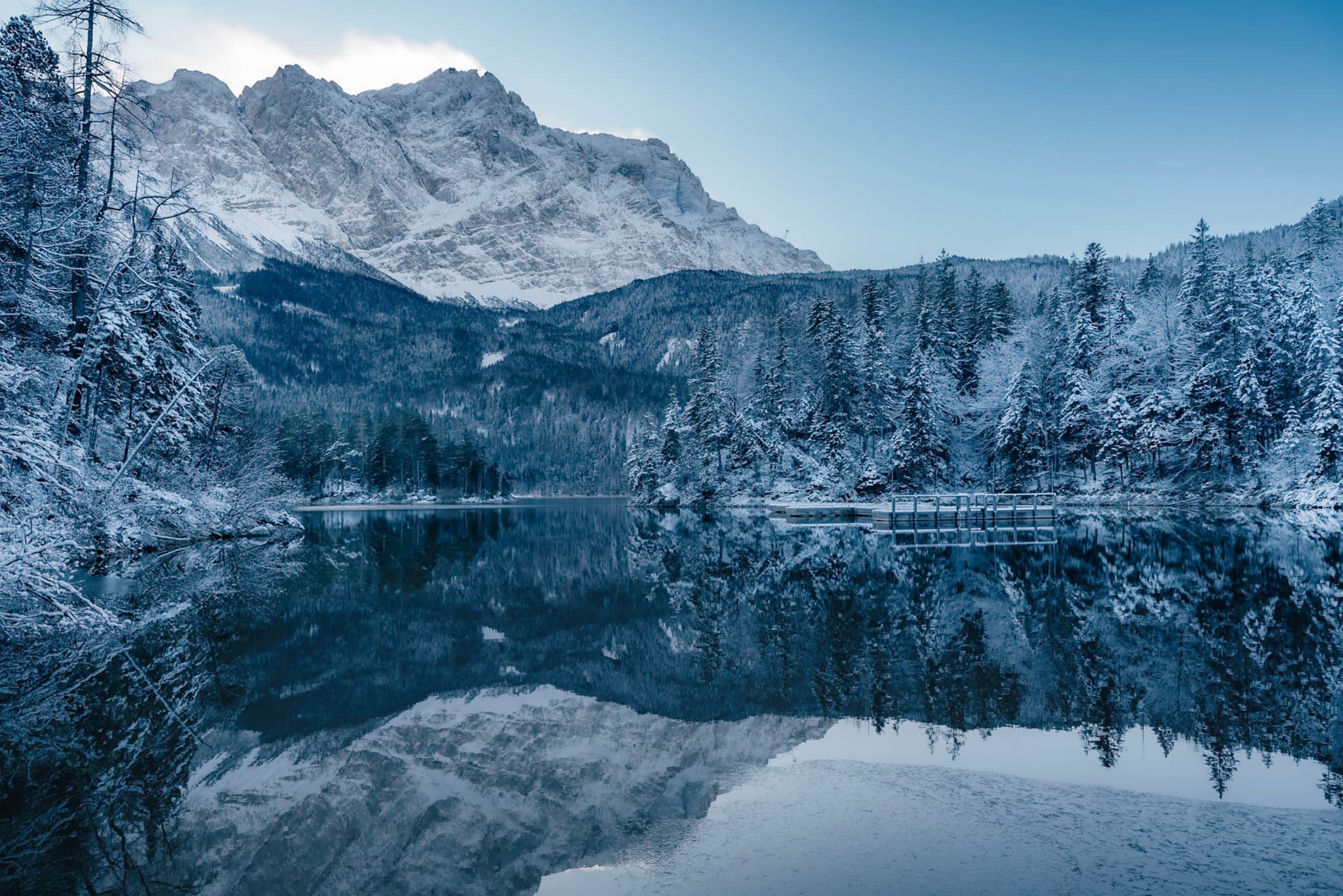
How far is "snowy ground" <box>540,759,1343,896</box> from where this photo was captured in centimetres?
666

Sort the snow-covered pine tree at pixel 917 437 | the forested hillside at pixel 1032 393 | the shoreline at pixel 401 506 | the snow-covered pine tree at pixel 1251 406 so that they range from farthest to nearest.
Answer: the shoreline at pixel 401 506
the snow-covered pine tree at pixel 917 437
the forested hillside at pixel 1032 393
the snow-covered pine tree at pixel 1251 406

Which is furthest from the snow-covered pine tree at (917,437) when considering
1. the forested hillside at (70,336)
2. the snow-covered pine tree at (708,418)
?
the forested hillside at (70,336)

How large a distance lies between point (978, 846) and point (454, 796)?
19.3ft

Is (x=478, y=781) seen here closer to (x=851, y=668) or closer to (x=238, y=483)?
(x=851, y=668)

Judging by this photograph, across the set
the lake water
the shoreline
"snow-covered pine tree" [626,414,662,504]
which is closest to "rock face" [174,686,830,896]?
the lake water

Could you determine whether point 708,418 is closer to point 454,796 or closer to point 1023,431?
point 1023,431

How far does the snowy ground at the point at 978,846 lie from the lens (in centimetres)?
666

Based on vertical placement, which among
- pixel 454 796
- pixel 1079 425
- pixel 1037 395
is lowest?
pixel 454 796

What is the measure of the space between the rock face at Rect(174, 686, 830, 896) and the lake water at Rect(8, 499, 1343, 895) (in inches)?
1.9

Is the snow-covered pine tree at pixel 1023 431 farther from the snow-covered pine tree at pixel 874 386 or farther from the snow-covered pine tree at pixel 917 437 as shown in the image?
the snow-covered pine tree at pixel 874 386

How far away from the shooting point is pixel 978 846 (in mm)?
7426

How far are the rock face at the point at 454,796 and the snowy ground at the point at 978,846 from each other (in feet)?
2.45

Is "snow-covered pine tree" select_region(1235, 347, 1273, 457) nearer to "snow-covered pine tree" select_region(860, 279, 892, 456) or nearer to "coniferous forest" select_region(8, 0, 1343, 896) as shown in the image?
"coniferous forest" select_region(8, 0, 1343, 896)

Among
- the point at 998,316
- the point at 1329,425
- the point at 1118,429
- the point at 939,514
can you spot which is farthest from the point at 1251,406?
the point at 998,316
